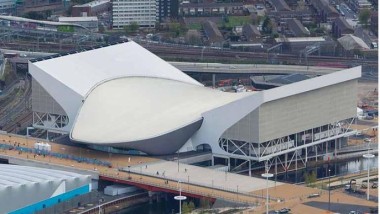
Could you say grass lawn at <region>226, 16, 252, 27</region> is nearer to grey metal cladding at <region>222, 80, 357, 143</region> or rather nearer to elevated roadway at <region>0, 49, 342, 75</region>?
elevated roadway at <region>0, 49, 342, 75</region>

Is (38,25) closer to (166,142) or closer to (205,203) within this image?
(166,142)

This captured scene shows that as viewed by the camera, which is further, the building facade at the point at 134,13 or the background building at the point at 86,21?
the building facade at the point at 134,13

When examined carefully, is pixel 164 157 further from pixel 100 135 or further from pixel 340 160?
pixel 340 160

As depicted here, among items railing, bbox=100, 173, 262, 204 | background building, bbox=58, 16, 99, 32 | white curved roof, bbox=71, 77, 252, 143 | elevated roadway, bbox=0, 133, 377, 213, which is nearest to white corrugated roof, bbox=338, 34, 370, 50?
background building, bbox=58, 16, 99, 32

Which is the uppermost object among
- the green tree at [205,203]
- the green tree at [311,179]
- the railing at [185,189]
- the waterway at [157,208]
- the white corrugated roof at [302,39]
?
the white corrugated roof at [302,39]

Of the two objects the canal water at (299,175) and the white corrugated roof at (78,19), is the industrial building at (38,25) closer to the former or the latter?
the white corrugated roof at (78,19)

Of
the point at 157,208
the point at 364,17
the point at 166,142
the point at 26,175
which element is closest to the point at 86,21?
the point at 364,17

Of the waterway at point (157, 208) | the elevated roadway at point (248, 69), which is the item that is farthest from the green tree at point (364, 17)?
the waterway at point (157, 208)
